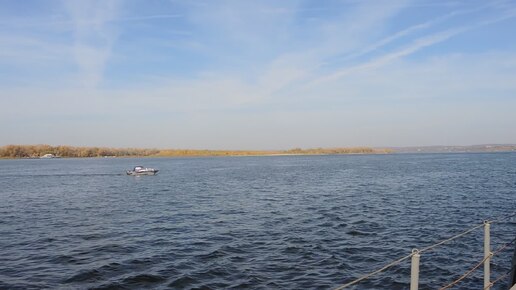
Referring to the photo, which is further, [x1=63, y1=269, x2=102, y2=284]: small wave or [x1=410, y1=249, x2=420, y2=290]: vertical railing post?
[x1=63, y1=269, x2=102, y2=284]: small wave

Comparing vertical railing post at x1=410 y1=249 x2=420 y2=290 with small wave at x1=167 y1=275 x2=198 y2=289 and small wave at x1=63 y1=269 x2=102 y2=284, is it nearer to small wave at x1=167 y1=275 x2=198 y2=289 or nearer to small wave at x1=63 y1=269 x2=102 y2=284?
small wave at x1=167 y1=275 x2=198 y2=289

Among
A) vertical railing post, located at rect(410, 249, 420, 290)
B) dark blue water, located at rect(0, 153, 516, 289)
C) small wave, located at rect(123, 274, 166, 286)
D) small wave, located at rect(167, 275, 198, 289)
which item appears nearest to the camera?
vertical railing post, located at rect(410, 249, 420, 290)

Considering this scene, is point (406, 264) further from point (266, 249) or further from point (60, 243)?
point (60, 243)

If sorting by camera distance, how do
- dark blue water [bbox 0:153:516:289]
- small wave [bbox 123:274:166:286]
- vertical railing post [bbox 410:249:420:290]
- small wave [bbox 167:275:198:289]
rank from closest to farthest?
vertical railing post [bbox 410:249:420:290] → small wave [bbox 167:275:198:289] → small wave [bbox 123:274:166:286] → dark blue water [bbox 0:153:516:289]

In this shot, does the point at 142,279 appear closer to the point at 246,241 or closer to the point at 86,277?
the point at 86,277

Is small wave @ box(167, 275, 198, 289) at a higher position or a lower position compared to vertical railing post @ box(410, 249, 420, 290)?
lower

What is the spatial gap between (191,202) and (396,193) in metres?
22.4

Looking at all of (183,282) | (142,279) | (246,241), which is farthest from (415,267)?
(246,241)

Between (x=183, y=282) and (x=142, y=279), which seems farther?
(x=142, y=279)

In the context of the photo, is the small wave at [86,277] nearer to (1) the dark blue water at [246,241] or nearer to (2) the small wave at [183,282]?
(1) the dark blue water at [246,241]

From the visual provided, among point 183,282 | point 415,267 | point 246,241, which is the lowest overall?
point 183,282

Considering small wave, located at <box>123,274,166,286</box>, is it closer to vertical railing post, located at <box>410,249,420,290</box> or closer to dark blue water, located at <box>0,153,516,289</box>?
dark blue water, located at <box>0,153,516,289</box>

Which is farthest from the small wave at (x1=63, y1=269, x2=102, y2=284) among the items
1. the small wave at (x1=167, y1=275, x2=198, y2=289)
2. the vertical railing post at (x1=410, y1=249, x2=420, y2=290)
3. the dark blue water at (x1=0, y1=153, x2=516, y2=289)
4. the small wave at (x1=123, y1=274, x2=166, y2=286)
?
the vertical railing post at (x1=410, y1=249, x2=420, y2=290)

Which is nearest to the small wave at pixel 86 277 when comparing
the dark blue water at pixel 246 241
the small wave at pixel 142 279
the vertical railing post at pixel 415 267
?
the dark blue water at pixel 246 241
